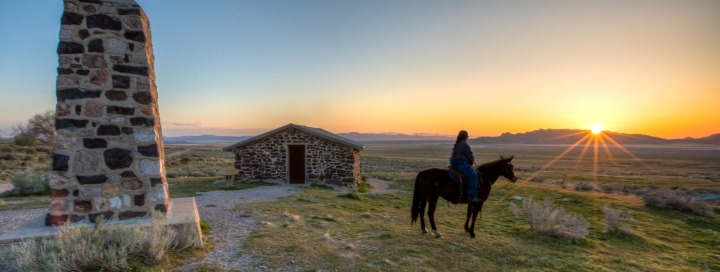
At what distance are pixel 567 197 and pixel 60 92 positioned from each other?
18821mm

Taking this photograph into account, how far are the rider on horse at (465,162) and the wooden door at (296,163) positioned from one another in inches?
485

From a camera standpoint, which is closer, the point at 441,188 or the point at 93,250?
the point at 93,250

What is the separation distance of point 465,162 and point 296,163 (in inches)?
514

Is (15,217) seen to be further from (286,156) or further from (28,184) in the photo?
(286,156)

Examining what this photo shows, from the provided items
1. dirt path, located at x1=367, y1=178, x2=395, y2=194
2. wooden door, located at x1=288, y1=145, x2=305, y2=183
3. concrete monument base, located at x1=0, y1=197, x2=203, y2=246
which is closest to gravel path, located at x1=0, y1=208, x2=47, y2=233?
concrete monument base, located at x1=0, y1=197, x2=203, y2=246

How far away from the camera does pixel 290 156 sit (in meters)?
19.3

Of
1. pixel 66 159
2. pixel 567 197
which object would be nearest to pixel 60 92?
pixel 66 159

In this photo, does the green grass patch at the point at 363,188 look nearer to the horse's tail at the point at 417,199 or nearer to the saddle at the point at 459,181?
the horse's tail at the point at 417,199

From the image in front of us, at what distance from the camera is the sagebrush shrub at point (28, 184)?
1328cm

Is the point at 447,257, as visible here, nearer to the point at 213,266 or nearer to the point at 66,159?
the point at 213,266

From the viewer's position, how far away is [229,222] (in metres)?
8.26

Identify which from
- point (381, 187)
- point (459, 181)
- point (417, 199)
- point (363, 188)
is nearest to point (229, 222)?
point (417, 199)

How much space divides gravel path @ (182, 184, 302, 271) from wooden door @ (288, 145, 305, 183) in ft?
11.3

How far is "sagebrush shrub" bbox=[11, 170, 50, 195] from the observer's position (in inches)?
523
